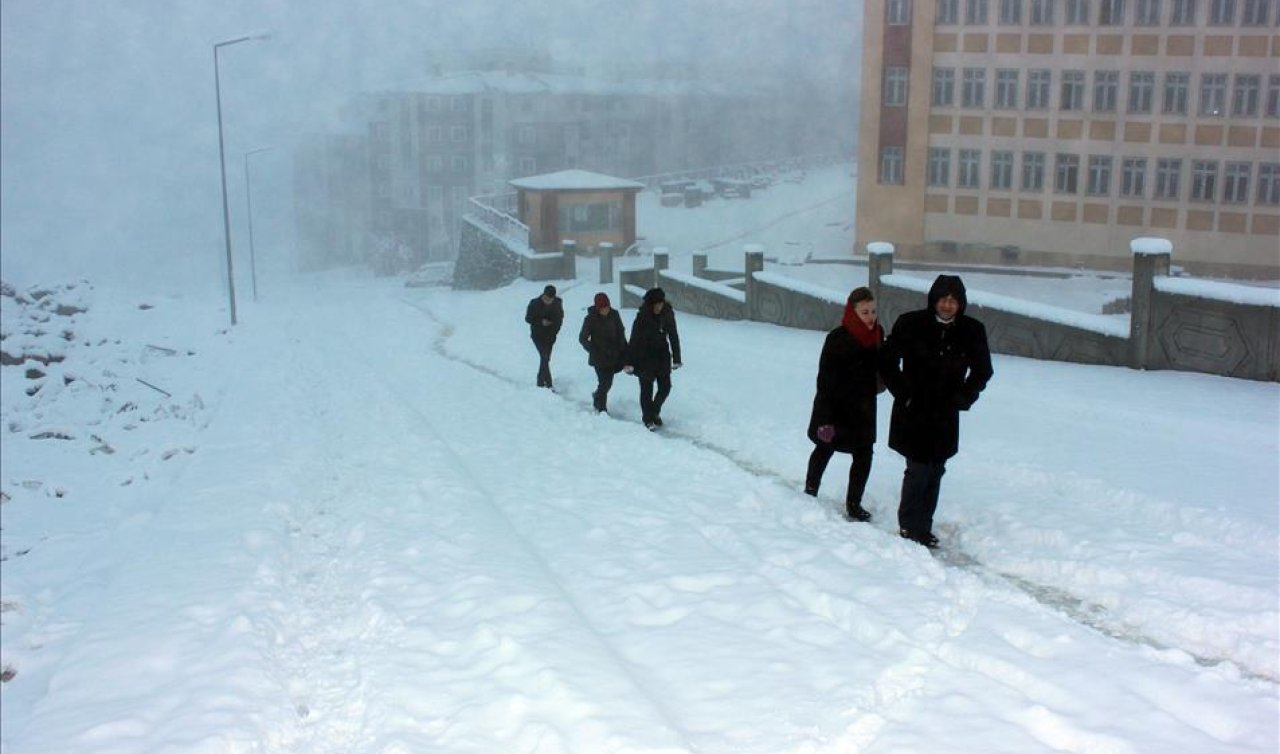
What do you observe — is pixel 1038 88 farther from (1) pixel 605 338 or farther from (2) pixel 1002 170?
(1) pixel 605 338

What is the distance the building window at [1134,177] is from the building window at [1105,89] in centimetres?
163

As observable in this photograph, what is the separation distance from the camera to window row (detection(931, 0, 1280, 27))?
28281mm

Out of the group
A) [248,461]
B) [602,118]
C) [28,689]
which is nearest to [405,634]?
[28,689]

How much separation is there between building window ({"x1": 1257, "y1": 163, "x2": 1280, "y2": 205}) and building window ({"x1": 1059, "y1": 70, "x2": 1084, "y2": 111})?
5.23 metres

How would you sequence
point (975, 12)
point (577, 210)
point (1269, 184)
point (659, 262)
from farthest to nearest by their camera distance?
Result: point (577, 210) → point (975, 12) → point (1269, 184) → point (659, 262)

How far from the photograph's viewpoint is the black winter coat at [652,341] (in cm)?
1156

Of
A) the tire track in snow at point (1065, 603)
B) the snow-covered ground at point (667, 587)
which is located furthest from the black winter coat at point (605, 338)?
the tire track in snow at point (1065, 603)

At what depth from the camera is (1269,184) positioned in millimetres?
28984

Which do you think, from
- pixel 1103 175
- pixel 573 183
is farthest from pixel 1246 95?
pixel 573 183

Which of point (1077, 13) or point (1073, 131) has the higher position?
point (1077, 13)

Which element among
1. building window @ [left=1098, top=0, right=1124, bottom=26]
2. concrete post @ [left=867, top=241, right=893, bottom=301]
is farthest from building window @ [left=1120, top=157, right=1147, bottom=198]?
concrete post @ [left=867, top=241, right=893, bottom=301]

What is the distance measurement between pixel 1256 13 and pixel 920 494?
27509 millimetres

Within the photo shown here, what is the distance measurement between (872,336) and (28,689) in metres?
6.71

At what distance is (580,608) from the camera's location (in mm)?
6426
